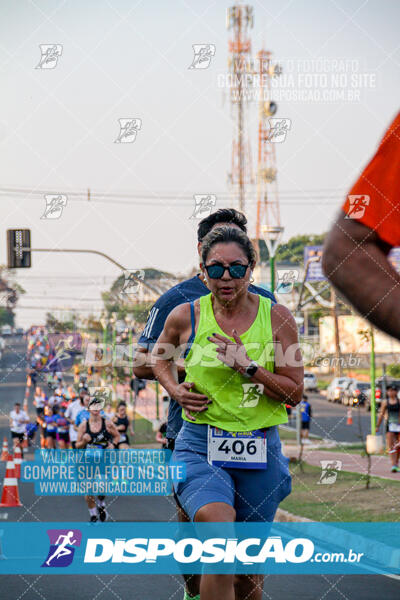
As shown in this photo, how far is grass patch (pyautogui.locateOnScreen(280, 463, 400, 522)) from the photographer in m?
12.6

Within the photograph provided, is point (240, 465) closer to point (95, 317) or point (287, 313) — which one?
point (287, 313)

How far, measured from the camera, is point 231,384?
4371mm

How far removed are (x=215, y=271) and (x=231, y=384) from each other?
45 centimetres

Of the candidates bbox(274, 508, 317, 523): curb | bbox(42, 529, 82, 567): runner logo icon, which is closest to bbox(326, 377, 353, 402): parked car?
bbox(274, 508, 317, 523): curb

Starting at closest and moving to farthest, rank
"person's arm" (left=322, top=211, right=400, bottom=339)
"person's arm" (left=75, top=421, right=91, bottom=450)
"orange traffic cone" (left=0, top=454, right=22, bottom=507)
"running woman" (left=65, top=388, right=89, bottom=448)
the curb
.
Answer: "person's arm" (left=322, top=211, right=400, bottom=339) → the curb → "person's arm" (left=75, top=421, right=91, bottom=450) → "orange traffic cone" (left=0, top=454, right=22, bottom=507) → "running woman" (left=65, top=388, right=89, bottom=448)

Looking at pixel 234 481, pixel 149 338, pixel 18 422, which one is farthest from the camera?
pixel 18 422

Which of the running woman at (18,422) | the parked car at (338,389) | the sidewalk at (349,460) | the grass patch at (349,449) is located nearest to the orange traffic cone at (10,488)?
the sidewalk at (349,460)

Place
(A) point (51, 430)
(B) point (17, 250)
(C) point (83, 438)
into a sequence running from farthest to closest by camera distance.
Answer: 1. (A) point (51, 430)
2. (B) point (17, 250)
3. (C) point (83, 438)

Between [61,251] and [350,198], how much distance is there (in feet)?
63.5

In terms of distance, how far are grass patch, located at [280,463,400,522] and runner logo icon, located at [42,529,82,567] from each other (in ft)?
10.7

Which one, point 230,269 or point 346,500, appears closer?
point 230,269

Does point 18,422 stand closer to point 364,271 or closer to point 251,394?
point 251,394

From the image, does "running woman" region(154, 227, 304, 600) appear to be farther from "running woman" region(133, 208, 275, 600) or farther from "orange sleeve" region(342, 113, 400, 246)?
"orange sleeve" region(342, 113, 400, 246)

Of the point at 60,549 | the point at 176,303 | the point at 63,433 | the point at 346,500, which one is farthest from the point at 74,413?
the point at 176,303
